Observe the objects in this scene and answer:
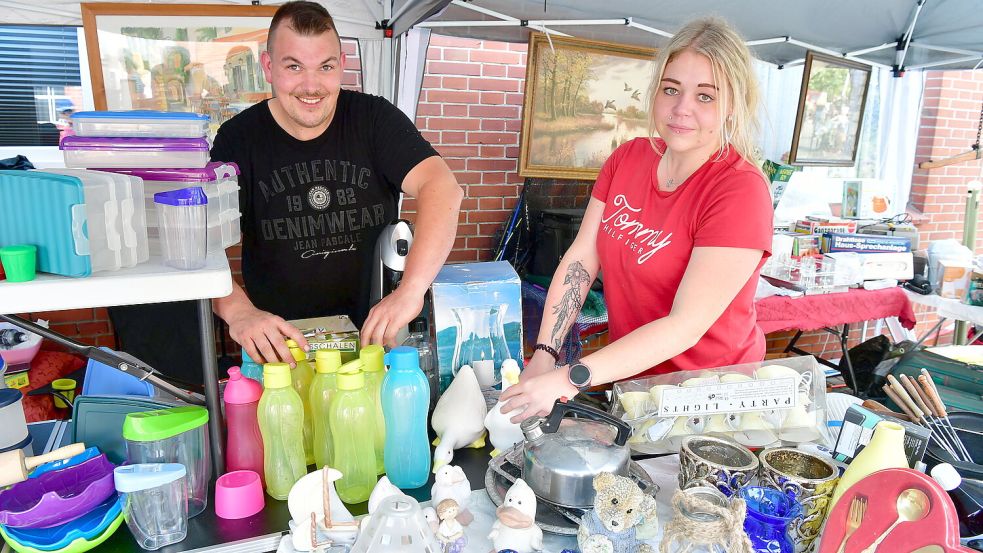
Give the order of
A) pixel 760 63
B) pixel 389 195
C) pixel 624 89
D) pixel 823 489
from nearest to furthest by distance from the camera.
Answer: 1. pixel 823 489
2. pixel 389 195
3. pixel 624 89
4. pixel 760 63

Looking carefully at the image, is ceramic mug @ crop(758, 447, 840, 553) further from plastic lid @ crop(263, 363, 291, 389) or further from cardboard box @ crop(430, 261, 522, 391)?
plastic lid @ crop(263, 363, 291, 389)

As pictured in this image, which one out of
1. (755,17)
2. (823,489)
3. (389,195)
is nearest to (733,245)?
(823,489)

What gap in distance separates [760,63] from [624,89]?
3.49ft

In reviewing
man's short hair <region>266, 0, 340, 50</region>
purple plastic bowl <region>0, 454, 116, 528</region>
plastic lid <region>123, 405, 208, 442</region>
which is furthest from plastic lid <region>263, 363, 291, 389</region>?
man's short hair <region>266, 0, 340, 50</region>

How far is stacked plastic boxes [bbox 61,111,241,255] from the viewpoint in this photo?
3.87 ft

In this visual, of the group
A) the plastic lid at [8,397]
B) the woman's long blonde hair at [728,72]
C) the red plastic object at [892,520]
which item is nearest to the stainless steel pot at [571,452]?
the red plastic object at [892,520]

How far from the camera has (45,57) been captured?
336 cm

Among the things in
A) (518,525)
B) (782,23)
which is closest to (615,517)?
(518,525)

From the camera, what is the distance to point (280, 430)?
1.17 meters

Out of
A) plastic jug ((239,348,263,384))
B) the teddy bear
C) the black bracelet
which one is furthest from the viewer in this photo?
the black bracelet

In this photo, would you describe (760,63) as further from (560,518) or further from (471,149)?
(560,518)

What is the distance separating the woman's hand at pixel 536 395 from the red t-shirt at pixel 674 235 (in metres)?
0.51

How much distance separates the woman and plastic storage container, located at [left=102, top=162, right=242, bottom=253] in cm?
71

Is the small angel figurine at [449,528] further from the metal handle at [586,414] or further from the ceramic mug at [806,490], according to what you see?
the ceramic mug at [806,490]
